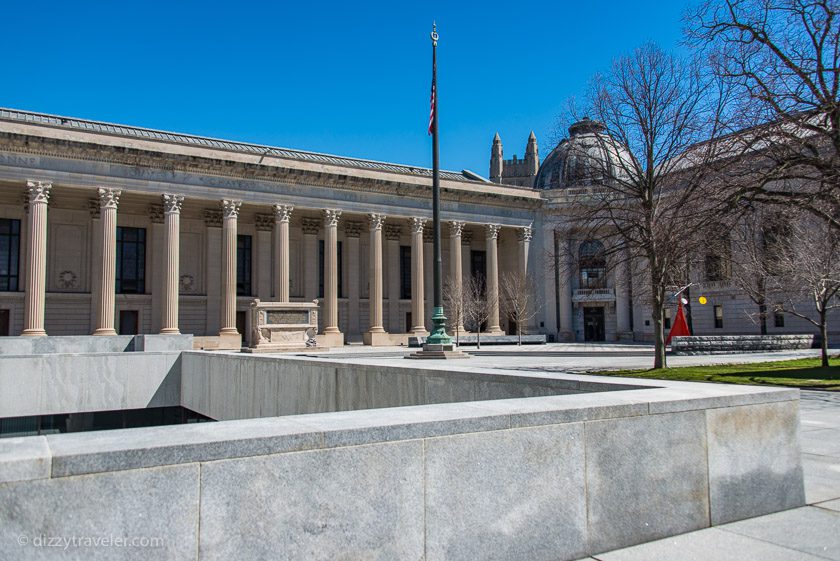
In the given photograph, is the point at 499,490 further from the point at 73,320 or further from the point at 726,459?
the point at 73,320

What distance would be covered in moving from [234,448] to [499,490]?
191 cm

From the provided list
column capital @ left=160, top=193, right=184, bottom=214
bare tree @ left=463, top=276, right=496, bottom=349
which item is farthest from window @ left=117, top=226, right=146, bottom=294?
bare tree @ left=463, top=276, right=496, bottom=349

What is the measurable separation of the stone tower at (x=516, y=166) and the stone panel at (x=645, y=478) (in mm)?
101171

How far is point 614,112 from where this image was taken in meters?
23.5

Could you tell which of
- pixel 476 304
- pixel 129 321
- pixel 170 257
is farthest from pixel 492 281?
pixel 129 321

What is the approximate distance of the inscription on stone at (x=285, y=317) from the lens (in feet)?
101

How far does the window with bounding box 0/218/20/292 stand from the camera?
42.9m

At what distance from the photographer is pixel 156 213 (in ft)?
152

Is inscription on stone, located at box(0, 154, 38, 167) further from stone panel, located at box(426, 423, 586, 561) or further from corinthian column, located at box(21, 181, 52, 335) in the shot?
stone panel, located at box(426, 423, 586, 561)

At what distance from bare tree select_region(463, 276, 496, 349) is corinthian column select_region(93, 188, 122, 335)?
24964 millimetres

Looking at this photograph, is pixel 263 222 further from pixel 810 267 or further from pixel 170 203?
pixel 810 267

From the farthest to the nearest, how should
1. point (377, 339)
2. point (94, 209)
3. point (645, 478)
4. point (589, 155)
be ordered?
point (377, 339) < point (94, 209) < point (589, 155) < point (645, 478)

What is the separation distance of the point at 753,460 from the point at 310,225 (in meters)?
48.3

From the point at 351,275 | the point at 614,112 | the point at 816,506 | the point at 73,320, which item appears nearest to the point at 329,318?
the point at 351,275
